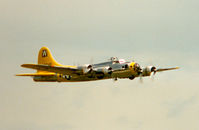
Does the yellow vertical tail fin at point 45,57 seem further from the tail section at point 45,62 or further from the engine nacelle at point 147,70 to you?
the engine nacelle at point 147,70

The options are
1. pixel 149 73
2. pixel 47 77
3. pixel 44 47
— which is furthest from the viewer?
pixel 44 47

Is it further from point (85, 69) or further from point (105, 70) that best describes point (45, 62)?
point (105, 70)

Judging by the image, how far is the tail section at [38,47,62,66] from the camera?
64750 millimetres

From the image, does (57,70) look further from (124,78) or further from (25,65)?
(124,78)

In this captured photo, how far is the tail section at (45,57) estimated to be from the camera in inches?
2549

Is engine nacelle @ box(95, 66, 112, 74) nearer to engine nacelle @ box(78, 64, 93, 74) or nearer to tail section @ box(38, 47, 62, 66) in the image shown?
engine nacelle @ box(78, 64, 93, 74)

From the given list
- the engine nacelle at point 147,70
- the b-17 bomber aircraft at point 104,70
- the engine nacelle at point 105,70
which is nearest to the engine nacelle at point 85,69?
the b-17 bomber aircraft at point 104,70

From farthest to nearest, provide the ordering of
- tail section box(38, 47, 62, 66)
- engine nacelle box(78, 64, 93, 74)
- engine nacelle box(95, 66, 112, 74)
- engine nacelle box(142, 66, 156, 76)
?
tail section box(38, 47, 62, 66), engine nacelle box(142, 66, 156, 76), engine nacelle box(95, 66, 112, 74), engine nacelle box(78, 64, 93, 74)

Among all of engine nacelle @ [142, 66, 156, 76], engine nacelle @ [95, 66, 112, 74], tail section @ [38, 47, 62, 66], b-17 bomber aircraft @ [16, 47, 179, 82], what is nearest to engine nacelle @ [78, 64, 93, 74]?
b-17 bomber aircraft @ [16, 47, 179, 82]

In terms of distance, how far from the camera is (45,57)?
6544 centimetres

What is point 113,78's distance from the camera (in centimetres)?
5575

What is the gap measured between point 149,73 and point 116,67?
4893 millimetres

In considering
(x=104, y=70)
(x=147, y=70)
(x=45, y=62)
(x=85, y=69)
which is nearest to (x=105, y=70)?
(x=104, y=70)

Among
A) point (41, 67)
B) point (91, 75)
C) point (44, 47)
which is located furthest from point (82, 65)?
point (44, 47)
